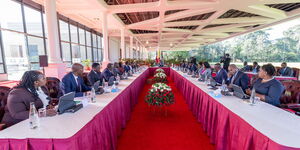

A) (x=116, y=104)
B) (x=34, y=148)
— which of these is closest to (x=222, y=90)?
(x=116, y=104)

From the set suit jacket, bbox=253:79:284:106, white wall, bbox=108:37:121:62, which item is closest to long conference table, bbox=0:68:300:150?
suit jacket, bbox=253:79:284:106

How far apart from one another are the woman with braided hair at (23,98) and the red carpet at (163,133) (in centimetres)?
132

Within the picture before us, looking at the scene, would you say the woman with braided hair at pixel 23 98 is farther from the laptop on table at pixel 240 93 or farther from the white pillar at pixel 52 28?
the white pillar at pixel 52 28

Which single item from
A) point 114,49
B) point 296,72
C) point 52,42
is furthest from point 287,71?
point 114,49

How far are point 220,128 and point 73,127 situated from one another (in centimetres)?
179

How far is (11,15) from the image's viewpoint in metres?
4.86

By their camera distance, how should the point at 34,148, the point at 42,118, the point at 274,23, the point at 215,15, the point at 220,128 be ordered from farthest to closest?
the point at 274,23 → the point at 215,15 → the point at 220,128 → the point at 42,118 → the point at 34,148

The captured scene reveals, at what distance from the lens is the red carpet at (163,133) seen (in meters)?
2.25

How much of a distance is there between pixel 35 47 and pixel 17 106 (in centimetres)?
562

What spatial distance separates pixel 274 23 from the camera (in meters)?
9.61

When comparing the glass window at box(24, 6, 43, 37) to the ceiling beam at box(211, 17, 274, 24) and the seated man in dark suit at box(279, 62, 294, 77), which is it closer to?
the ceiling beam at box(211, 17, 274, 24)

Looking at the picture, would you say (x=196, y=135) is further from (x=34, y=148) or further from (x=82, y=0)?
(x=82, y=0)

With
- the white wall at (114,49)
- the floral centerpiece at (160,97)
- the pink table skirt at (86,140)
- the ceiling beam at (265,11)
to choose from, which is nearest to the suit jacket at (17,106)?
the pink table skirt at (86,140)

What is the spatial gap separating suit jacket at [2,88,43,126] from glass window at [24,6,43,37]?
211 inches
